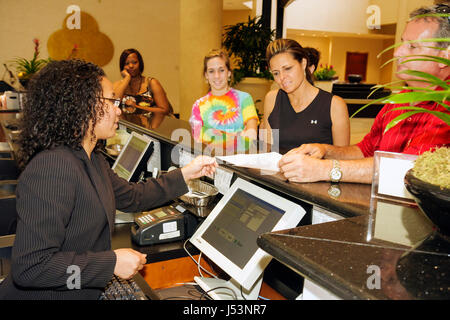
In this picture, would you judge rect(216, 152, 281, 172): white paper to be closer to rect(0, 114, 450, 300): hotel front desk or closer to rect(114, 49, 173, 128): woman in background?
rect(0, 114, 450, 300): hotel front desk

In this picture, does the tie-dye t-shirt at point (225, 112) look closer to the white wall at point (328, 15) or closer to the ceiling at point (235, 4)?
the white wall at point (328, 15)

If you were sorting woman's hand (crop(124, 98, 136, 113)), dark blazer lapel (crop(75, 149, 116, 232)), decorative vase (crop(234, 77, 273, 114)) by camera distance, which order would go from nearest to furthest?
dark blazer lapel (crop(75, 149, 116, 232))
woman's hand (crop(124, 98, 136, 113))
decorative vase (crop(234, 77, 273, 114))

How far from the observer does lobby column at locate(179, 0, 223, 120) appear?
20.5 ft

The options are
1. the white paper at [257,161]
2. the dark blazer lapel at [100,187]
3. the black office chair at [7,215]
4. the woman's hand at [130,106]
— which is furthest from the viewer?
the woman's hand at [130,106]

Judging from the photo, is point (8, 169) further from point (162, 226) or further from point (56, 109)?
point (56, 109)

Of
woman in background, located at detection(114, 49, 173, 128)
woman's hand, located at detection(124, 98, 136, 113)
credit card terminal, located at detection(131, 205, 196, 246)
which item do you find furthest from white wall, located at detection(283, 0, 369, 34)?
credit card terminal, located at detection(131, 205, 196, 246)

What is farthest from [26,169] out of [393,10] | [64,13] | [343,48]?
[343,48]

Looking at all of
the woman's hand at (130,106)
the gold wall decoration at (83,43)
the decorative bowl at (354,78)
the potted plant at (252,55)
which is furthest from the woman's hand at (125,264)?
the decorative bowl at (354,78)

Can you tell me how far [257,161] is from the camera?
153 cm

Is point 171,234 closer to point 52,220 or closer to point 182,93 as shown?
point 52,220

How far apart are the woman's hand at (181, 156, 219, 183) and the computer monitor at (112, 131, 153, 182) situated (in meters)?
0.57

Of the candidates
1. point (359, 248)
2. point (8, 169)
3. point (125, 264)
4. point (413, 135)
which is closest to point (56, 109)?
point (125, 264)

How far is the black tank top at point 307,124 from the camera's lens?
2.36 meters

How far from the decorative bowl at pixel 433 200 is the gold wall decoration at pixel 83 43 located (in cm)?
807
